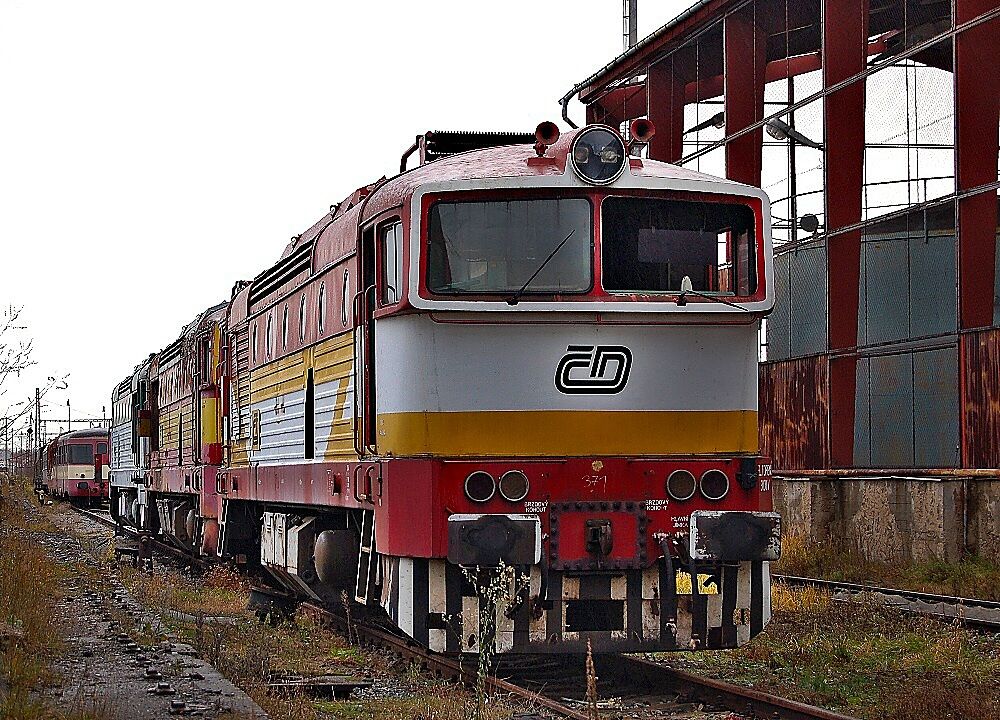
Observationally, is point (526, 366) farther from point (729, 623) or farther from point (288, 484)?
point (288, 484)

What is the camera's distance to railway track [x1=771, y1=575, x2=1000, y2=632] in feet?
39.7

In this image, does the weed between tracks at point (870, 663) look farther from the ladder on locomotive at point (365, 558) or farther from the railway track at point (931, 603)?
the ladder on locomotive at point (365, 558)

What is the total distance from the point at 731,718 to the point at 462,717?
5.50ft

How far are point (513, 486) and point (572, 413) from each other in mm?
625

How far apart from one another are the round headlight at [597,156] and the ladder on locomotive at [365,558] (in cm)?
285

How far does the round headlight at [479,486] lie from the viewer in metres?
8.83

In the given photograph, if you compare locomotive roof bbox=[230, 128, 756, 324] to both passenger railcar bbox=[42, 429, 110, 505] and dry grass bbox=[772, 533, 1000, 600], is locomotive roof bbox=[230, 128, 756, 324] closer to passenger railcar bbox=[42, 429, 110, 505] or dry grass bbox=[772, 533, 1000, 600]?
dry grass bbox=[772, 533, 1000, 600]

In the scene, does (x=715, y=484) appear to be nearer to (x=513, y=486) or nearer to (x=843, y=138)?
(x=513, y=486)

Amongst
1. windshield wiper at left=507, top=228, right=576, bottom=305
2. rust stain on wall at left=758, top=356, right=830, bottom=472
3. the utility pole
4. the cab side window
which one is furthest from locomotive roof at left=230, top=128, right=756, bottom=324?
the utility pole

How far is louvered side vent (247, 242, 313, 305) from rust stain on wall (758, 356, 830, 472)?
10.7 m

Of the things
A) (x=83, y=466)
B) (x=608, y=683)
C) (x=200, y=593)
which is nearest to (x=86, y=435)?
(x=83, y=466)

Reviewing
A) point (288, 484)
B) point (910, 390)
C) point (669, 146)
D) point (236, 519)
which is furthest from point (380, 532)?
point (669, 146)

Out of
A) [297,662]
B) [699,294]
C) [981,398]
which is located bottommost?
[297,662]

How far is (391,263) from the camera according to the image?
9336 mm
